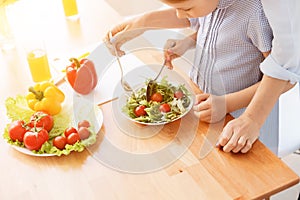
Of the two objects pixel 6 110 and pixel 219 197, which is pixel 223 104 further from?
pixel 6 110

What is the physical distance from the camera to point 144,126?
124 cm

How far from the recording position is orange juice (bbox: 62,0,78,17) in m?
1.80

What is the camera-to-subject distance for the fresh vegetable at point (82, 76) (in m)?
1.39

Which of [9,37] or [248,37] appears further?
[9,37]

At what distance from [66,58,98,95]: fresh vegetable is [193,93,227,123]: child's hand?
1.08ft

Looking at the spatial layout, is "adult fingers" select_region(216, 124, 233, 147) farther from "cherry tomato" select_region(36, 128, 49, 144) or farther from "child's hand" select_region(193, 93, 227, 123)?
"cherry tomato" select_region(36, 128, 49, 144)

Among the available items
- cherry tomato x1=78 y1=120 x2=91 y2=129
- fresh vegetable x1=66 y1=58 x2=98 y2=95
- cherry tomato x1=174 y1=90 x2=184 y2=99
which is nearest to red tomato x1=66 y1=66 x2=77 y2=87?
fresh vegetable x1=66 y1=58 x2=98 y2=95

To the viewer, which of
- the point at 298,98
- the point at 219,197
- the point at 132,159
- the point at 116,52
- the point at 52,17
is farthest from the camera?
the point at 52,17

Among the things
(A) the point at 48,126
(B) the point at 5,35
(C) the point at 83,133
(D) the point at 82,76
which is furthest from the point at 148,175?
(B) the point at 5,35

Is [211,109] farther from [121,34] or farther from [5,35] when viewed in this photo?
[5,35]

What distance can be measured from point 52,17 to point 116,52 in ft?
1.84

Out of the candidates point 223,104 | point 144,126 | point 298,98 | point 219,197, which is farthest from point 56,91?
point 298,98

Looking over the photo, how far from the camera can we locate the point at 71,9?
182 centimetres

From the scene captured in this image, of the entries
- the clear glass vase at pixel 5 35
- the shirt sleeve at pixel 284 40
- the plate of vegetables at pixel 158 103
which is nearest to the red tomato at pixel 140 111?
the plate of vegetables at pixel 158 103
